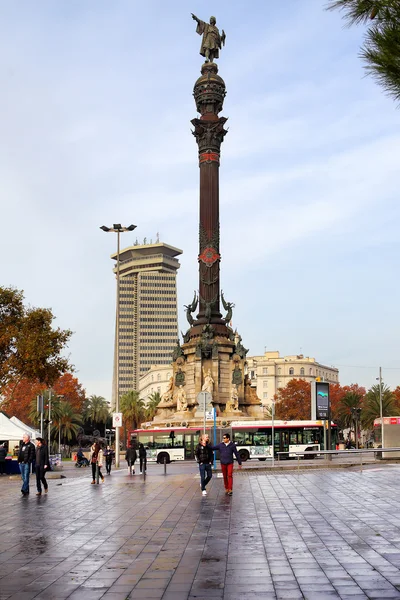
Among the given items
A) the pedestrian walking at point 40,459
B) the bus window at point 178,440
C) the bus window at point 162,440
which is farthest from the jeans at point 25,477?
the bus window at point 162,440

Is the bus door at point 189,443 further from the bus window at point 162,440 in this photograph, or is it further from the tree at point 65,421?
the tree at point 65,421

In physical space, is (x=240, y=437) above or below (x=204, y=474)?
below

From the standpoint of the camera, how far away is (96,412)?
118812 mm

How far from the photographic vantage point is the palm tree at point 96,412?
118 meters

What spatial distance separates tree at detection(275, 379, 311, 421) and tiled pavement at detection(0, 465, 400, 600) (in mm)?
90505

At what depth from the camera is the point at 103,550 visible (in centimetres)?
1173

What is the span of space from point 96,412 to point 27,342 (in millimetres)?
75690

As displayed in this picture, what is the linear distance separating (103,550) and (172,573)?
7.58 ft

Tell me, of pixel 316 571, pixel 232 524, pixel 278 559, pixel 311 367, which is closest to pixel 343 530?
pixel 232 524

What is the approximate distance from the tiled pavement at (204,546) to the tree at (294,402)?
297 feet

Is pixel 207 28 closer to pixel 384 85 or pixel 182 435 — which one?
pixel 182 435

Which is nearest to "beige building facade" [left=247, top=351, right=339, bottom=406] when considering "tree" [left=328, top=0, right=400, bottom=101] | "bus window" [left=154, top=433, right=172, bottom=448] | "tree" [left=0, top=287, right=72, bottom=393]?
"bus window" [left=154, top=433, right=172, bottom=448]

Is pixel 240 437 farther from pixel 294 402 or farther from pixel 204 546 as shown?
pixel 294 402

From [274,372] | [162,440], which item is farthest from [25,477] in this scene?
[274,372]
